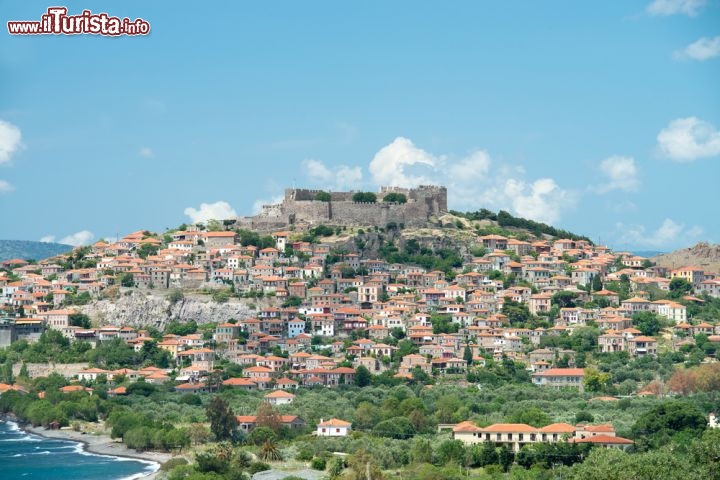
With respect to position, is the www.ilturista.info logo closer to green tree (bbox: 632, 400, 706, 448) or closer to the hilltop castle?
green tree (bbox: 632, 400, 706, 448)

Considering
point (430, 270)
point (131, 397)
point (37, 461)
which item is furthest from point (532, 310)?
point (37, 461)

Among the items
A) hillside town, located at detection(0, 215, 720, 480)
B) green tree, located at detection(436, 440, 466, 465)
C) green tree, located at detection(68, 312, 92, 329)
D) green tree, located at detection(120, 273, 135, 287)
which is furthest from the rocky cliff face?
green tree, located at detection(436, 440, 466, 465)

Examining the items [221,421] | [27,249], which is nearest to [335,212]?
[221,421]

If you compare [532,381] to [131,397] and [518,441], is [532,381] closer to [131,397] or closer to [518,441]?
[518,441]

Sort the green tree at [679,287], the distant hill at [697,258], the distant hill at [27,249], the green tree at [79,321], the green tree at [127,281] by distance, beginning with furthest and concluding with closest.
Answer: the distant hill at [27,249]
the distant hill at [697,258]
the green tree at [679,287]
the green tree at [127,281]
the green tree at [79,321]

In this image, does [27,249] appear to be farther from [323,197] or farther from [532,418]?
[532,418]

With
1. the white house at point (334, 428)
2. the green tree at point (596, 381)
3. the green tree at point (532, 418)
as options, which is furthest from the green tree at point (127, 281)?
the green tree at point (532, 418)

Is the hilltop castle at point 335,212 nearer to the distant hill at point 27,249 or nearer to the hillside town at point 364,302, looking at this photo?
the hillside town at point 364,302
